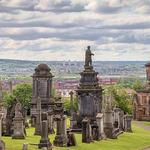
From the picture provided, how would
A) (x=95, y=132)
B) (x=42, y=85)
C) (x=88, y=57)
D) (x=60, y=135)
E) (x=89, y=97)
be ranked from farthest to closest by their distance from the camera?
(x=88, y=57) → (x=89, y=97) → (x=42, y=85) → (x=95, y=132) → (x=60, y=135)

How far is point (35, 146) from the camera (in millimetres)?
40281

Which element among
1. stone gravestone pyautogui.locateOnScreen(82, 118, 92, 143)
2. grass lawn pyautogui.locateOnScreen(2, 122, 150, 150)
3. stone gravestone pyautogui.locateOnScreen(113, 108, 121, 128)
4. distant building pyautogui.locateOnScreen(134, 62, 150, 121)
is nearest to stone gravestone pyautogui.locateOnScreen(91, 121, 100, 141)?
grass lawn pyautogui.locateOnScreen(2, 122, 150, 150)

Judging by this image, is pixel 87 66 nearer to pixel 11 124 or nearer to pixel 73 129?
pixel 73 129

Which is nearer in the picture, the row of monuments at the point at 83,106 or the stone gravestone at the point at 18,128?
the stone gravestone at the point at 18,128

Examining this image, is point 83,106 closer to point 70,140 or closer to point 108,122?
point 108,122

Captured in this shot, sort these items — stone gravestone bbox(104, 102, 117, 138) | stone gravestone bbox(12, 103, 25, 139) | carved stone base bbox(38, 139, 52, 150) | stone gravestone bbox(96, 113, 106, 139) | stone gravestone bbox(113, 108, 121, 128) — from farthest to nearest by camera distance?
stone gravestone bbox(113, 108, 121, 128)
stone gravestone bbox(104, 102, 117, 138)
stone gravestone bbox(96, 113, 106, 139)
stone gravestone bbox(12, 103, 25, 139)
carved stone base bbox(38, 139, 52, 150)

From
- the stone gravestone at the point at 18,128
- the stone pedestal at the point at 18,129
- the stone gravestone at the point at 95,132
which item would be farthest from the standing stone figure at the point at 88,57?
the stone pedestal at the point at 18,129

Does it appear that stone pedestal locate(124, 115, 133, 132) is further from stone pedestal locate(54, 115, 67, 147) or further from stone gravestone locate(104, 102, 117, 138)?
stone pedestal locate(54, 115, 67, 147)

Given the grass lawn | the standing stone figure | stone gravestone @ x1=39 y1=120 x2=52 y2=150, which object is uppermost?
the standing stone figure

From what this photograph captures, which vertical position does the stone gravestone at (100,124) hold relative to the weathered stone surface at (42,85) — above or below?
below

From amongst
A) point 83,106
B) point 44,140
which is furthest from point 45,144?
point 83,106

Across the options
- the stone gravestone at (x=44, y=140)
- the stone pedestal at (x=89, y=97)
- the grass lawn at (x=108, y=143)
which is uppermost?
the stone pedestal at (x=89, y=97)

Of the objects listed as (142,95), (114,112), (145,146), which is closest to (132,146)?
(145,146)

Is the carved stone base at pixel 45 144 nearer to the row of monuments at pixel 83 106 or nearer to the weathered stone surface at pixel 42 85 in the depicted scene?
the row of monuments at pixel 83 106
